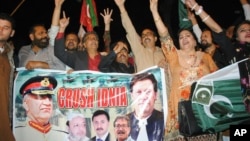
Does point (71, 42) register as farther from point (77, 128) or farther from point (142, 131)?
point (142, 131)

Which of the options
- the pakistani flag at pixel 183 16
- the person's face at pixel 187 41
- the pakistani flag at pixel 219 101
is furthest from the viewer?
the pakistani flag at pixel 183 16

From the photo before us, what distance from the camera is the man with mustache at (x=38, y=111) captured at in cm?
406

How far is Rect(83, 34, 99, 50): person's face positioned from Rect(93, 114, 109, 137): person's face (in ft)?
2.52

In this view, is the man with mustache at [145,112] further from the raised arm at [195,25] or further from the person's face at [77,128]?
the raised arm at [195,25]

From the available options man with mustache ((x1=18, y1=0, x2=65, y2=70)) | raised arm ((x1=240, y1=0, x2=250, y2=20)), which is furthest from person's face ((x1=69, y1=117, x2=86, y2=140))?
raised arm ((x1=240, y1=0, x2=250, y2=20))

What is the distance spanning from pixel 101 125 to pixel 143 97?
0.52m

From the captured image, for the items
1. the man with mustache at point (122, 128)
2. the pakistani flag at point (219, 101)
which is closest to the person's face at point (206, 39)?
the pakistani flag at point (219, 101)

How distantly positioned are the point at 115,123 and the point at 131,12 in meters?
3.25

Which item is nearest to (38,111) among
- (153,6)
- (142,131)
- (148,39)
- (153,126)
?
(142,131)

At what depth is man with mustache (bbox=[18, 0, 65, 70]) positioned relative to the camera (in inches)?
168

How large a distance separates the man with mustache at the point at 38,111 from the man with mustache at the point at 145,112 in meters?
0.74

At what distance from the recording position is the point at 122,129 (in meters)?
4.06

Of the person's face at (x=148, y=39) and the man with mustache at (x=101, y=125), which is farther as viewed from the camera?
the person's face at (x=148, y=39)

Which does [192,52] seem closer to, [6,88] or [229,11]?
[6,88]
